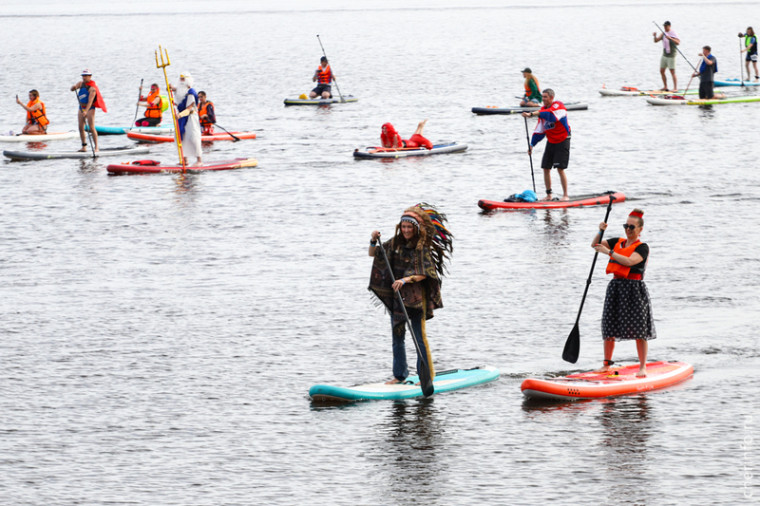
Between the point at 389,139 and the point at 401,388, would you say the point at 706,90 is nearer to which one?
the point at 389,139

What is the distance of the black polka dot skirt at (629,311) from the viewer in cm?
1266

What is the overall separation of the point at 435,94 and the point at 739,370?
38193 mm

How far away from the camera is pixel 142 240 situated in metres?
21.8

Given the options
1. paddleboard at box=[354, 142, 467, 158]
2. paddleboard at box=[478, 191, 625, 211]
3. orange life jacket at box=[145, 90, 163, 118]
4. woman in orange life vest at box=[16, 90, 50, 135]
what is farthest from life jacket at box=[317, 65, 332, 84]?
paddleboard at box=[478, 191, 625, 211]

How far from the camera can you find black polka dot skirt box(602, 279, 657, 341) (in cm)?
1266

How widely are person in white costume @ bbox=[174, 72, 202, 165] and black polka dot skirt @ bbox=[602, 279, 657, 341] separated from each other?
50.9 feet

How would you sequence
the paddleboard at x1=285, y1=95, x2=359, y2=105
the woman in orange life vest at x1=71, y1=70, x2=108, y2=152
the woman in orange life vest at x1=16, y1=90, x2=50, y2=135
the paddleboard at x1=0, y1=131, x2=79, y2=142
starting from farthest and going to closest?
the paddleboard at x1=285, y1=95, x2=359, y2=105 < the paddleboard at x1=0, y1=131, x2=79, y2=142 < the woman in orange life vest at x1=16, y1=90, x2=50, y2=135 < the woman in orange life vest at x1=71, y1=70, x2=108, y2=152

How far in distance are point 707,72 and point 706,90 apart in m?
1.09

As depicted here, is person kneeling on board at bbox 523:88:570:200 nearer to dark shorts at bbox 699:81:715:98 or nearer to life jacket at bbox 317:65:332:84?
dark shorts at bbox 699:81:715:98

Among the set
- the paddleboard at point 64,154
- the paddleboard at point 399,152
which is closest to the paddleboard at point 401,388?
the paddleboard at point 399,152

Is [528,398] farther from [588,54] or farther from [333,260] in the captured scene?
[588,54]

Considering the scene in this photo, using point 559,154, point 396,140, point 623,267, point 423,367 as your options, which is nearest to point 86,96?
point 396,140

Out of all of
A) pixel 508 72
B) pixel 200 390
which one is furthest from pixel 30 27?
pixel 200 390

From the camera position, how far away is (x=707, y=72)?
128 feet
